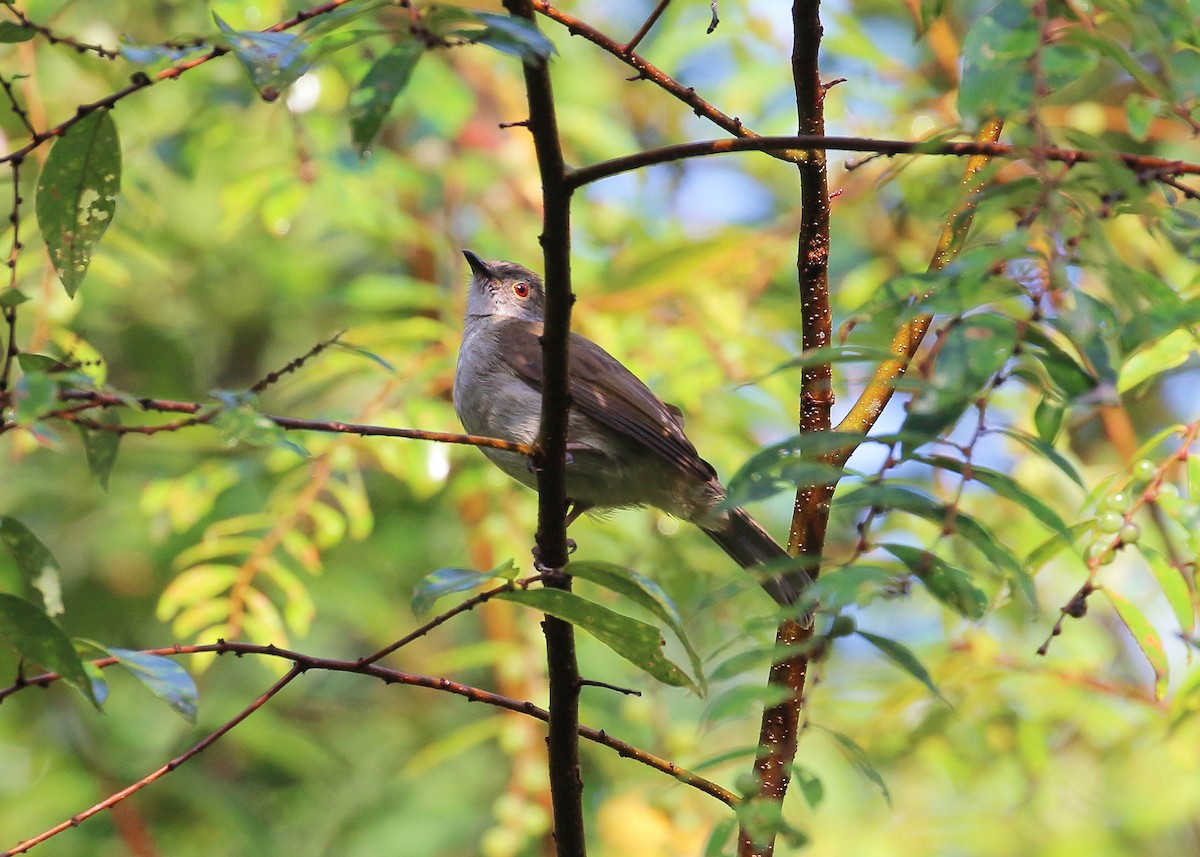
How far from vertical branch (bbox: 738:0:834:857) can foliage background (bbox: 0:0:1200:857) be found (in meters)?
1.03

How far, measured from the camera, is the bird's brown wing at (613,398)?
414 centimetres

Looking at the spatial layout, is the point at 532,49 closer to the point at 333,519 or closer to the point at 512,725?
the point at 333,519

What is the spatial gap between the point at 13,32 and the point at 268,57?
0.43 metres

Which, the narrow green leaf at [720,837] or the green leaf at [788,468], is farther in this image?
the narrow green leaf at [720,837]

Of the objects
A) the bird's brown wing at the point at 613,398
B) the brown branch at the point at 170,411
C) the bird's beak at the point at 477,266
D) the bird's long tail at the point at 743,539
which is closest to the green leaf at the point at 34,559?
the brown branch at the point at 170,411

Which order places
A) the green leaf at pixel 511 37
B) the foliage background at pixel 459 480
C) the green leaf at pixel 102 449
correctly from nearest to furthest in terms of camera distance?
the green leaf at pixel 511 37
the green leaf at pixel 102 449
the foliage background at pixel 459 480

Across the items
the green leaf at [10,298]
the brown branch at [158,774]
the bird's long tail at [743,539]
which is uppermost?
the bird's long tail at [743,539]

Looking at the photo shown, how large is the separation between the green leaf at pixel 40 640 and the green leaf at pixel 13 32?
84cm

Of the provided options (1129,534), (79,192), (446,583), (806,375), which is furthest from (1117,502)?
(79,192)

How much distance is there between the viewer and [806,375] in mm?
2648

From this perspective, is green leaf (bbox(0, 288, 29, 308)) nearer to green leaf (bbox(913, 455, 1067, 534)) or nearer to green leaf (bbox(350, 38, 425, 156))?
green leaf (bbox(350, 38, 425, 156))

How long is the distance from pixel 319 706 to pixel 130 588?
4.90ft

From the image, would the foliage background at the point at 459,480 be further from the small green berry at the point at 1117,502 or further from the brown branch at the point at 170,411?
the brown branch at the point at 170,411

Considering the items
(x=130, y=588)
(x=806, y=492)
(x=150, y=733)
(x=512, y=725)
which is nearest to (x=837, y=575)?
(x=806, y=492)
